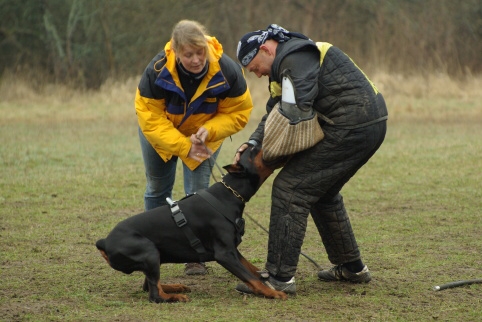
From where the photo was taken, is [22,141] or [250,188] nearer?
[250,188]

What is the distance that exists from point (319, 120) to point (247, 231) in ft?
8.00

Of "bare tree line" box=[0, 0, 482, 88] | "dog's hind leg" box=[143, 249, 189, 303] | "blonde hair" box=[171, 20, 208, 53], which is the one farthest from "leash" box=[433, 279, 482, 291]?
"bare tree line" box=[0, 0, 482, 88]

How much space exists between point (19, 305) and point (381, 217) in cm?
382

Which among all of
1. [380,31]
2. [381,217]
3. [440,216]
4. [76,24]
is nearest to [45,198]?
[381,217]

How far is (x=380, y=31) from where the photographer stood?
1839cm

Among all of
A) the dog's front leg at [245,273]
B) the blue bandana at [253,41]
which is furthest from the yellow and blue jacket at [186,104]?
the dog's front leg at [245,273]

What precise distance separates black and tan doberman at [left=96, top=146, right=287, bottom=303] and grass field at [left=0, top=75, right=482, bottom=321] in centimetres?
18

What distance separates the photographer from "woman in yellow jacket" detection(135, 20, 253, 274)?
4508mm

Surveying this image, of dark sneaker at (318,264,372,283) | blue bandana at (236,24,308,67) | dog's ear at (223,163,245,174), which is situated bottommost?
dark sneaker at (318,264,372,283)

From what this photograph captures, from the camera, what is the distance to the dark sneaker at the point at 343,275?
15.2ft

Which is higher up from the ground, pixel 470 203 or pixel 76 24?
pixel 76 24

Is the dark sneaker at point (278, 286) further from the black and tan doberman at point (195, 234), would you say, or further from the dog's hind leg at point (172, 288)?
the dog's hind leg at point (172, 288)

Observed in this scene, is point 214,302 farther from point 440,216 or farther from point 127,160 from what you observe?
point 127,160

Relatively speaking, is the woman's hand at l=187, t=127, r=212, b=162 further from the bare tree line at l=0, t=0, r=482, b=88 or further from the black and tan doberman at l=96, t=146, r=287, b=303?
the bare tree line at l=0, t=0, r=482, b=88
